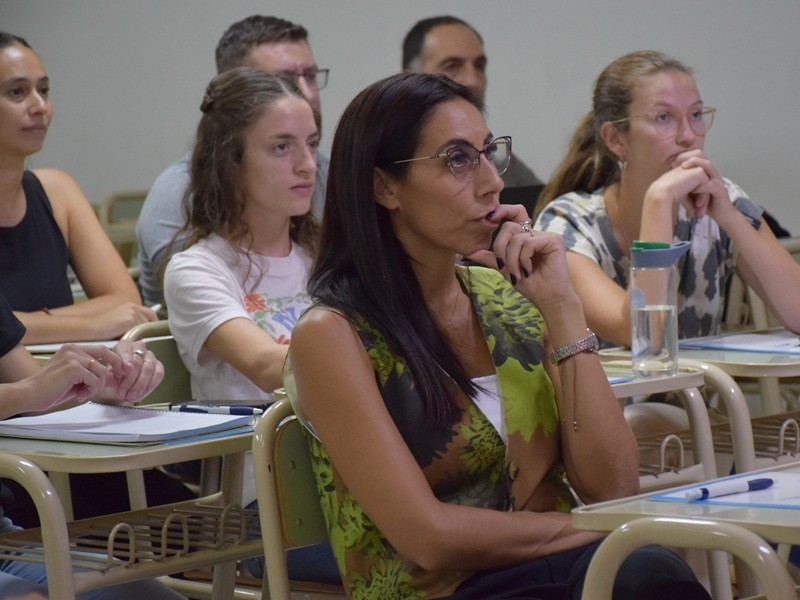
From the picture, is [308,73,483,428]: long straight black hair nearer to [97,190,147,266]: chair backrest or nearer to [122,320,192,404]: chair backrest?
[122,320,192,404]: chair backrest

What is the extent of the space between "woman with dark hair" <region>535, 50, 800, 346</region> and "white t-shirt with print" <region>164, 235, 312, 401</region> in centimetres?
61

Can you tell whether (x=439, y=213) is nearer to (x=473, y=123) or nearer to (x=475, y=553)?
(x=473, y=123)

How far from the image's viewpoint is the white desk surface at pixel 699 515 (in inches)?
43.8

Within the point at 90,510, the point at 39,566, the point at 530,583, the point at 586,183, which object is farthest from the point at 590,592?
the point at 586,183

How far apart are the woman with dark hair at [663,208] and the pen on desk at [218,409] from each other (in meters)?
0.92

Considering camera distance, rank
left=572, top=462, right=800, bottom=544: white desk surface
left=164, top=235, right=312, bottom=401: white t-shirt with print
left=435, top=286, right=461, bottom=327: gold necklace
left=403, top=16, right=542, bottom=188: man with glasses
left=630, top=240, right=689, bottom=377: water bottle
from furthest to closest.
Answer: left=403, top=16, right=542, bottom=188: man with glasses, left=164, top=235, right=312, bottom=401: white t-shirt with print, left=630, top=240, right=689, bottom=377: water bottle, left=435, top=286, right=461, bottom=327: gold necklace, left=572, top=462, right=800, bottom=544: white desk surface

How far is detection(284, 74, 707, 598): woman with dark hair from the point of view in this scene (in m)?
1.51

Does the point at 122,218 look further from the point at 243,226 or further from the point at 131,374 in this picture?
the point at 131,374

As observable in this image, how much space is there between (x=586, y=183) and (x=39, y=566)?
166 centimetres

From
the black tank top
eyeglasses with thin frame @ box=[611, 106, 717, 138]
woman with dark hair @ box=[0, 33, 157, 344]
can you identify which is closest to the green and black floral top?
eyeglasses with thin frame @ box=[611, 106, 717, 138]

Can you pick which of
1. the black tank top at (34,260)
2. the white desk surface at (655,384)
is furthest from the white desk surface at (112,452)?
the black tank top at (34,260)

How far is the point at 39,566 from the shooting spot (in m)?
1.76

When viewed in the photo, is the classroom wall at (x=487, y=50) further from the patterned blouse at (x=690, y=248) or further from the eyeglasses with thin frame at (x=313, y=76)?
the patterned blouse at (x=690, y=248)

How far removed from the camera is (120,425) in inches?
71.1
